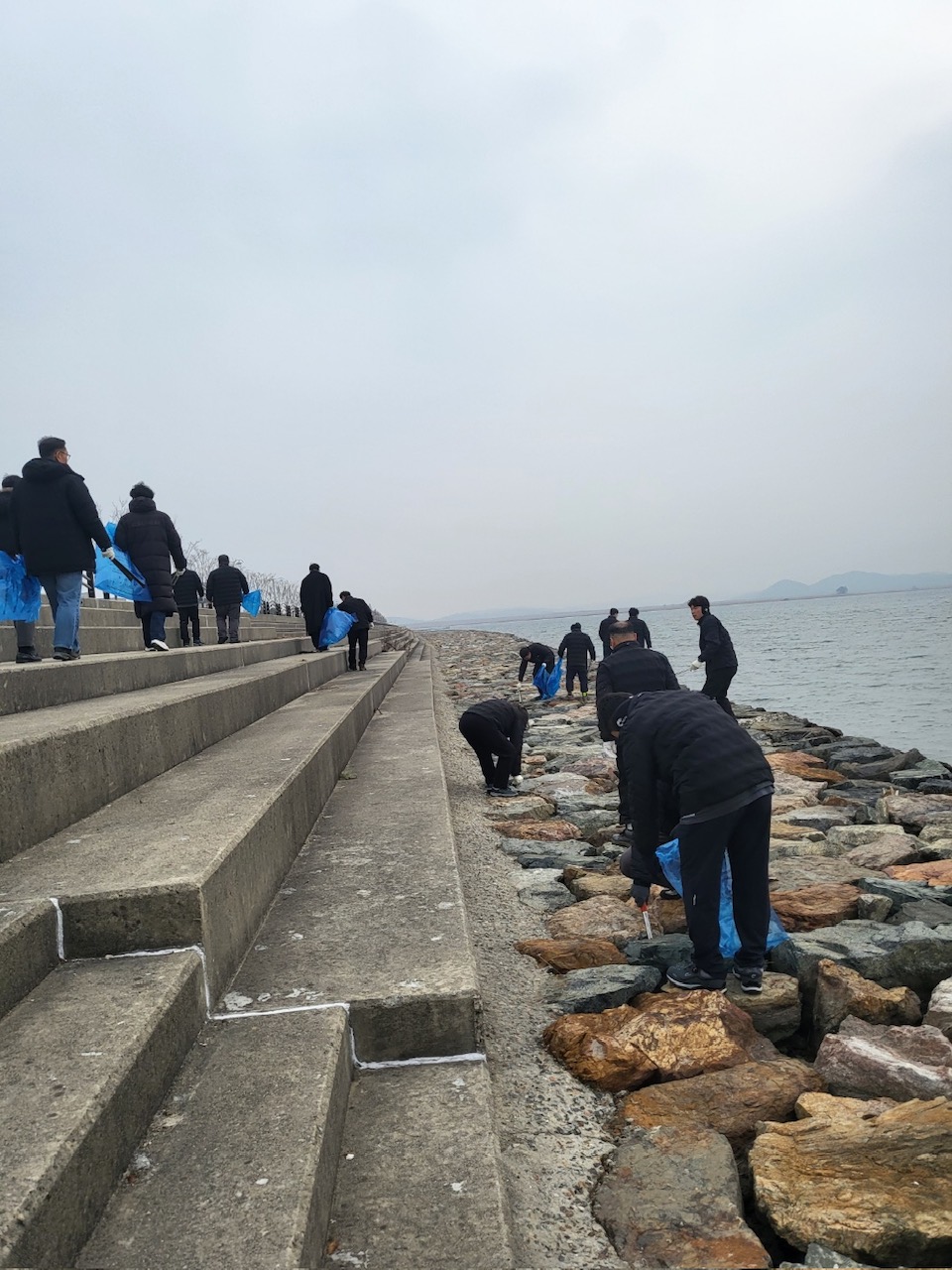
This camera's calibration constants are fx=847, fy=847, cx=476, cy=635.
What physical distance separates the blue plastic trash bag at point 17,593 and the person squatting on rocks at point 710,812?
4.68 meters

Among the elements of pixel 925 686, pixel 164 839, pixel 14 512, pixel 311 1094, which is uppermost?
pixel 14 512

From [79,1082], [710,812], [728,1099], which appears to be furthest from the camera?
[710,812]

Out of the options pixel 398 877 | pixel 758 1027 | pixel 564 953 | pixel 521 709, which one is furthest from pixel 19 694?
pixel 521 709

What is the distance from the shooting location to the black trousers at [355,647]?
14.1 metres

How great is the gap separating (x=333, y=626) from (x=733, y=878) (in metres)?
10.7

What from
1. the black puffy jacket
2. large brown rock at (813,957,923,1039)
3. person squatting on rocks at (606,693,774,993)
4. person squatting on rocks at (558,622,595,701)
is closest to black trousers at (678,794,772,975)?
person squatting on rocks at (606,693,774,993)

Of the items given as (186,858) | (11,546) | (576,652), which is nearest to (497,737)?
(11,546)

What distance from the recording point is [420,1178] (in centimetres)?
208

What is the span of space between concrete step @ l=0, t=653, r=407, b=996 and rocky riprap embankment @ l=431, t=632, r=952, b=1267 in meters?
1.26

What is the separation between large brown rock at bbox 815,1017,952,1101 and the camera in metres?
2.68

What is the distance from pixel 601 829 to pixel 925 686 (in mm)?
21864

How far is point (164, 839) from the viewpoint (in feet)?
9.98

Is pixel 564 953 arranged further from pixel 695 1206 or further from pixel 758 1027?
pixel 695 1206

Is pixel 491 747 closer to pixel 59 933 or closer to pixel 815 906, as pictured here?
pixel 815 906
